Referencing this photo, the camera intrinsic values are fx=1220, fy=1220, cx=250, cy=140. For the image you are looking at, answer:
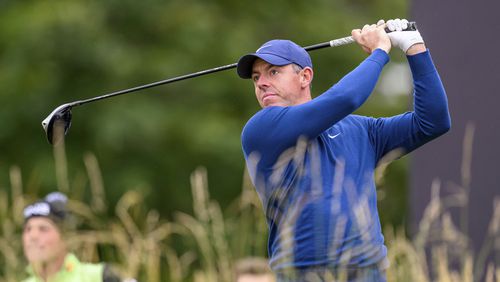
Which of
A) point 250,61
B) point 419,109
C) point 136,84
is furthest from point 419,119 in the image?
point 136,84

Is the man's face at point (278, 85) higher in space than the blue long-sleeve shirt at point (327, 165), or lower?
higher

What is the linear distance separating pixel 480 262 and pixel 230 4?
842cm

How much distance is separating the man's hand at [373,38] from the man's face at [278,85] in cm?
26

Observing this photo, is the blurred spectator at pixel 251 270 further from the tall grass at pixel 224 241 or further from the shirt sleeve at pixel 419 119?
the shirt sleeve at pixel 419 119

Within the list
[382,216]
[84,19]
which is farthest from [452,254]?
[84,19]

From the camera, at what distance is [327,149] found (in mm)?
4188

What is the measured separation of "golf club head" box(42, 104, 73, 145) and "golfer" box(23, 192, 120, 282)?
101 cm

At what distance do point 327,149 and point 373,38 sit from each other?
460 millimetres

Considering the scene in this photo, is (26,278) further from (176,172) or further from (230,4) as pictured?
(230,4)

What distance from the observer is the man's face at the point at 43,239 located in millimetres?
6055

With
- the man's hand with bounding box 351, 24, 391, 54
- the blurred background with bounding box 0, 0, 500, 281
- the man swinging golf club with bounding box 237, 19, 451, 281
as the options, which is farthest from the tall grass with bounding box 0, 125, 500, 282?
the blurred background with bounding box 0, 0, 500, 281

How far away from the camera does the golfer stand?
5910mm

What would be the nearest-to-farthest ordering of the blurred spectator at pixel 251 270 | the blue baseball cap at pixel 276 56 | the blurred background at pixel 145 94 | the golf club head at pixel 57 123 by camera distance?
the blue baseball cap at pixel 276 56
the golf club head at pixel 57 123
the blurred spectator at pixel 251 270
the blurred background at pixel 145 94

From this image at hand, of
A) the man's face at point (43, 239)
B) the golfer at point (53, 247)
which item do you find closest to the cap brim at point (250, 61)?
the golfer at point (53, 247)
